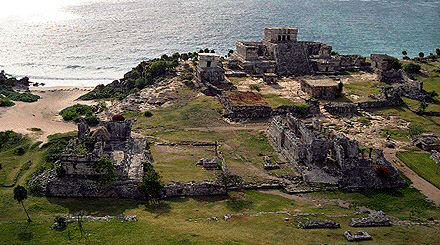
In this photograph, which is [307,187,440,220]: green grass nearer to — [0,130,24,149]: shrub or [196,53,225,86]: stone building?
[0,130,24,149]: shrub

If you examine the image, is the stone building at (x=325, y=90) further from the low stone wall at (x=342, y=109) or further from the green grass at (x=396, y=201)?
the green grass at (x=396, y=201)

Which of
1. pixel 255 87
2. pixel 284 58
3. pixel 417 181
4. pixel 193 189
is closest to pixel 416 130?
pixel 417 181

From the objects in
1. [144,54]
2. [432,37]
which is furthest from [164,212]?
[432,37]

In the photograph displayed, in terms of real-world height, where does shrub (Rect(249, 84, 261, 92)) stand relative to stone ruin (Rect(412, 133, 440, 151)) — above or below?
above

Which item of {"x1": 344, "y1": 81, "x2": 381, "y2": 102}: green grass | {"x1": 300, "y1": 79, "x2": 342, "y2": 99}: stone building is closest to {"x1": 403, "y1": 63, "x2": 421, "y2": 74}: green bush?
{"x1": 344, "y1": 81, "x2": 381, "y2": 102}: green grass

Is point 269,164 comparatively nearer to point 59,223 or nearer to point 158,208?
point 158,208
